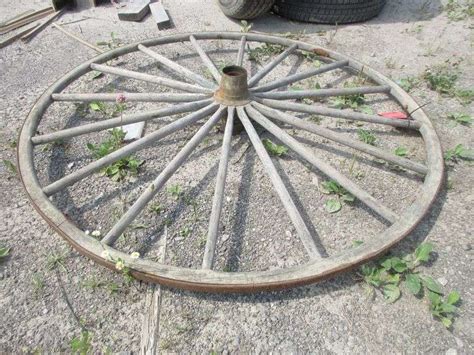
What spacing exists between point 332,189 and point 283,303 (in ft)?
2.32

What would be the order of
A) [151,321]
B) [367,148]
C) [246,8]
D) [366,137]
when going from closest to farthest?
[151,321] < [367,148] < [366,137] < [246,8]

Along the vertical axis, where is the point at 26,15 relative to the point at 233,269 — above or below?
above

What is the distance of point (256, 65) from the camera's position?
122 inches

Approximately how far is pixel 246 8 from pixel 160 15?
798 millimetres

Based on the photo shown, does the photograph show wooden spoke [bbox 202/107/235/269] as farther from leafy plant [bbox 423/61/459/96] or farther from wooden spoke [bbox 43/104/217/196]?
leafy plant [bbox 423/61/459/96]

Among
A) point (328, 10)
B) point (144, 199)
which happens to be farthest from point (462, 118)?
point (144, 199)

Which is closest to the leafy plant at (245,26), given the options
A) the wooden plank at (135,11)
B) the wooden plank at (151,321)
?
the wooden plank at (135,11)

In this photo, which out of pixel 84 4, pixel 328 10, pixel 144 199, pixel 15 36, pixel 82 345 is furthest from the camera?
pixel 84 4

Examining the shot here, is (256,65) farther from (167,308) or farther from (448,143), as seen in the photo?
(167,308)

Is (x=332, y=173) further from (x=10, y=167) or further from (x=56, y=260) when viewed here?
(x=10, y=167)

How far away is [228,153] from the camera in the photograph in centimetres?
198

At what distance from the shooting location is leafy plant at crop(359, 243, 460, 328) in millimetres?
1585

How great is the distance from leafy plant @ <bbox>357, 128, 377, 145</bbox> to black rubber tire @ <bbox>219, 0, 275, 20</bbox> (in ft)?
5.28

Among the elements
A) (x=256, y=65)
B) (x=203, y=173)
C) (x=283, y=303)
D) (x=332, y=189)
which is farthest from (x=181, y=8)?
(x=283, y=303)
